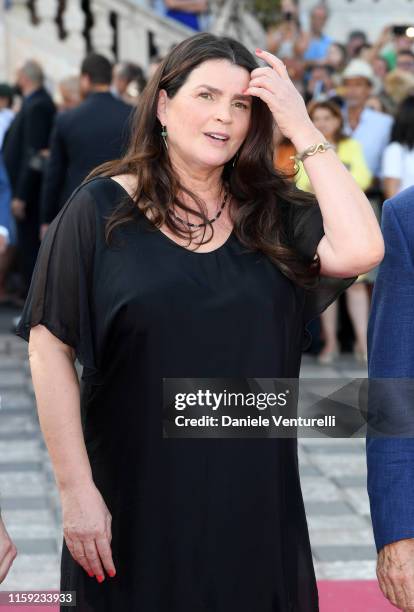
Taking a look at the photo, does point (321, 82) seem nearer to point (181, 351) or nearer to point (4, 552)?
point (181, 351)

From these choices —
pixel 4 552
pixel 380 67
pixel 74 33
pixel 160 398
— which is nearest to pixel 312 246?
pixel 160 398

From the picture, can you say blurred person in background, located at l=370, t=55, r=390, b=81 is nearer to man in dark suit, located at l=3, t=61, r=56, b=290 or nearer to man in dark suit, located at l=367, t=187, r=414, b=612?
man in dark suit, located at l=3, t=61, r=56, b=290

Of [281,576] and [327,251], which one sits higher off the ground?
[327,251]

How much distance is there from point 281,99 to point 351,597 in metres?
2.20

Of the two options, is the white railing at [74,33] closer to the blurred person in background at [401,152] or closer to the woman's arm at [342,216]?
the blurred person in background at [401,152]

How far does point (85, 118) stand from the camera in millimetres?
8125

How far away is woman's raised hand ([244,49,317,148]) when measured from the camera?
2906 millimetres

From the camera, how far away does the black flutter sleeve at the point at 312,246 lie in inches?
118

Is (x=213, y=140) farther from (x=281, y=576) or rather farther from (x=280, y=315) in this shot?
(x=281, y=576)

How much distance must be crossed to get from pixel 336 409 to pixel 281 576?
1.41 feet

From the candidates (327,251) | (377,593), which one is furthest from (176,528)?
(377,593)

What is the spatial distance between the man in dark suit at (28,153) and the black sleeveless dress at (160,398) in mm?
7724

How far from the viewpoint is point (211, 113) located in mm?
2924

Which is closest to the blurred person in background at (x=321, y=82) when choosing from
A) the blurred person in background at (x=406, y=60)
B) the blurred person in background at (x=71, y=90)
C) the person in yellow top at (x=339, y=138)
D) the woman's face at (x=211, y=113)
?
the blurred person in background at (x=406, y=60)
